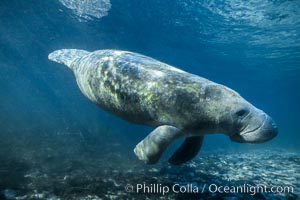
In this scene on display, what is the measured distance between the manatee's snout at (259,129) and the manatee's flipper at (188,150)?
1.62 metres

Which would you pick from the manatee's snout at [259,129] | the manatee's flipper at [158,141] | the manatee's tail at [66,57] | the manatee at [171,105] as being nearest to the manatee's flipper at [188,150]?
the manatee at [171,105]

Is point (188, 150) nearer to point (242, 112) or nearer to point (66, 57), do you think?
point (242, 112)

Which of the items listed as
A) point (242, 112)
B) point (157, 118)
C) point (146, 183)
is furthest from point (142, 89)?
point (146, 183)

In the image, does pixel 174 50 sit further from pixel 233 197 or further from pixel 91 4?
pixel 233 197

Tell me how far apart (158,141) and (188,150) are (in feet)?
4.94

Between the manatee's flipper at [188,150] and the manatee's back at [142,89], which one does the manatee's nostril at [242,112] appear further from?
the manatee's flipper at [188,150]

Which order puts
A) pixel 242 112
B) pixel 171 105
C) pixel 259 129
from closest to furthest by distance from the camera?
1. pixel 259 129
2. pixel 242 112
3. pixel 171 105

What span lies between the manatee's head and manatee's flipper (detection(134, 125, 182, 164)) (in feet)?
2.84

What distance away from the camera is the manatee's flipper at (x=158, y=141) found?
4625 millimetres

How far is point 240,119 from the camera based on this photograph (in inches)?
172

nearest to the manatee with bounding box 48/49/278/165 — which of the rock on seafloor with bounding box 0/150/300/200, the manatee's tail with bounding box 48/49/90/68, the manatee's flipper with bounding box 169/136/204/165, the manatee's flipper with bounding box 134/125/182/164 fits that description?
the manatee's flipper with bounding box 134/125/182/164

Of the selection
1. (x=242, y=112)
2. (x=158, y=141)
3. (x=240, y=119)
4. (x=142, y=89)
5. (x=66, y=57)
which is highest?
(x=66, y=57)

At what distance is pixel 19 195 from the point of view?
5488 mm

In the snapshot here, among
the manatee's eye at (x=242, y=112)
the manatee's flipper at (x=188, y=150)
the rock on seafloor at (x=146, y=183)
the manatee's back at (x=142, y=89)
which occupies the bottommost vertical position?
the rock on seafloor at (x=146, y=183)
